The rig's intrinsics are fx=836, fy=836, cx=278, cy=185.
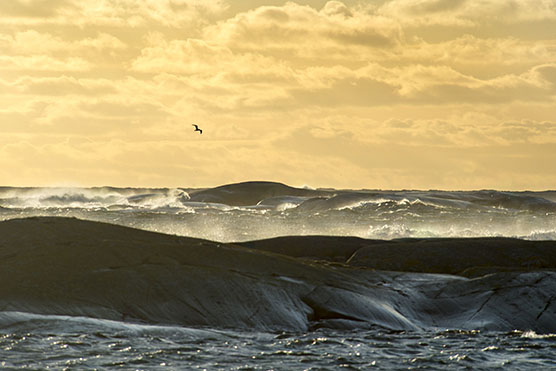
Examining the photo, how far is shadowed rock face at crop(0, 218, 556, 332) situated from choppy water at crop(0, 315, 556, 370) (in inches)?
28.8

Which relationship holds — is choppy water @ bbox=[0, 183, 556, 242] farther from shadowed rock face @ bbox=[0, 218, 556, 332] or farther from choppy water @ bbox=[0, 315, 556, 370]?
choppy water @ bbox=[0, 315, 556, 370]

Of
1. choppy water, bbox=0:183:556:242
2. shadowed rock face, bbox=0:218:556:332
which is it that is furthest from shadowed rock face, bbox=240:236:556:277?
choppy water, bbox=0:183:556:242

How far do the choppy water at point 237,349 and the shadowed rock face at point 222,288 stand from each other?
28.8 inches

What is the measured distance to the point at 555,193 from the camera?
366 feet

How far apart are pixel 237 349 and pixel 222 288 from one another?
2.45 meters

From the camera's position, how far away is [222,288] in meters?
12.9

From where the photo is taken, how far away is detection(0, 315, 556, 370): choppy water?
961 cm

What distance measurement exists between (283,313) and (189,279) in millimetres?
1589

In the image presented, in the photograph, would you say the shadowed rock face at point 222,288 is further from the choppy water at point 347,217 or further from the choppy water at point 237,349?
the choppy water at point 347,217

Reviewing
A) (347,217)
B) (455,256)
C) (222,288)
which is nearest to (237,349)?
(222,288)

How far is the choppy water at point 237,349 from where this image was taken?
9.61m

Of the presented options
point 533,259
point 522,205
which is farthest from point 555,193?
point 533,259

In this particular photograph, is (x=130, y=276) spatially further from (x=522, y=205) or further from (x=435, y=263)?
(x=522, y=205)

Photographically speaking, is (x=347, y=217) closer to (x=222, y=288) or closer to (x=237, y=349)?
(x=222, y=288)
